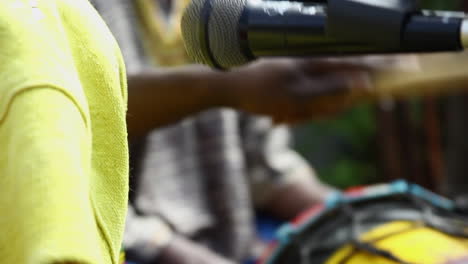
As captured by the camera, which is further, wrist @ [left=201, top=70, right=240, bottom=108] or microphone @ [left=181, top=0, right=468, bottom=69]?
wrist @ [left=201, top=70, right=240, bottom=108]

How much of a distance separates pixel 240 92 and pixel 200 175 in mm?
478

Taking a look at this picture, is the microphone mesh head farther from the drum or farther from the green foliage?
the green foliage

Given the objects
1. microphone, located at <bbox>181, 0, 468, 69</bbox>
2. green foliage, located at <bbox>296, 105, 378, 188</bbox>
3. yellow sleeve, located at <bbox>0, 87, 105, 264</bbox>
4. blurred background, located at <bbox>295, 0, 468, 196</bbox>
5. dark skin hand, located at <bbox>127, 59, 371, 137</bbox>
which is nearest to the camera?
yellow sleeve, located at <bbox>0, 87, 105, 264</bbox>

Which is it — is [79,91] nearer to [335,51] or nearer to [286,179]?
[335,51]

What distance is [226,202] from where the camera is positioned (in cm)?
153

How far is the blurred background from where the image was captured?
234cm

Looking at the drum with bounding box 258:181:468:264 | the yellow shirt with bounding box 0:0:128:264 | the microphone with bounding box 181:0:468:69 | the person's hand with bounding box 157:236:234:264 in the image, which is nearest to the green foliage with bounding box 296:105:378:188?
the person's hand with bounding box 157:236:234:264

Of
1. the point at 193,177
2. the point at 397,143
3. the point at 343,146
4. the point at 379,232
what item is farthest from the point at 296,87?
the point at 343,146

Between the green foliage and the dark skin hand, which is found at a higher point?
the dark skin hand

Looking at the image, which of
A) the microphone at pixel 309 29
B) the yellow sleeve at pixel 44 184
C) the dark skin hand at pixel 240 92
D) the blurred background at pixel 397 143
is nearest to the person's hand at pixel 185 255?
the dark skin hand at pixel 240 92

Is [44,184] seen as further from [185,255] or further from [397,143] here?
[397,143]

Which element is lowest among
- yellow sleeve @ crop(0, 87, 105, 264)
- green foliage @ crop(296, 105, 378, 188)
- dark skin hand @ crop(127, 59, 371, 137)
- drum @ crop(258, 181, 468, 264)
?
green foliage @ crop(296, 105, 378, 188)

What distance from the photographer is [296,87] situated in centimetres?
111

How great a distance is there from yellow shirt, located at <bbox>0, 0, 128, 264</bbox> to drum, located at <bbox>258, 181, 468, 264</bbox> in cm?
42
